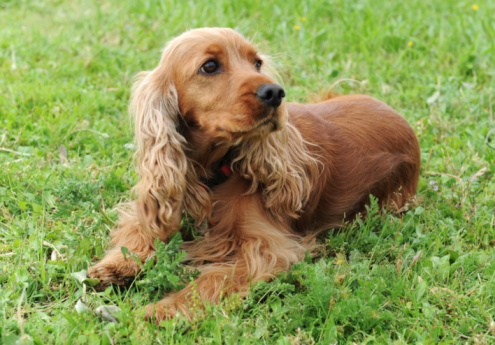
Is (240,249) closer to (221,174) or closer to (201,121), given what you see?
(221,174)

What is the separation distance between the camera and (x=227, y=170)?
3.09 meters

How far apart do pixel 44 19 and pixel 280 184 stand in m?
4.30

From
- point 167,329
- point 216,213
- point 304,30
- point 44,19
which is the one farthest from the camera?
point 44,19

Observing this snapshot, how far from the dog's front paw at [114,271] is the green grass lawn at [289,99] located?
72mm

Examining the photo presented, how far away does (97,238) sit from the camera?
3.16m

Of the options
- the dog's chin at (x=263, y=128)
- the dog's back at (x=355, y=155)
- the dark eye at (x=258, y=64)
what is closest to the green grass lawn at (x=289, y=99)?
the dog's back at (x=355, y=155)

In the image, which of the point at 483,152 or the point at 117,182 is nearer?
the point at 117,182

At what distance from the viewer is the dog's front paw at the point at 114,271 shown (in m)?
2.81

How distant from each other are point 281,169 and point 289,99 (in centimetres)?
182

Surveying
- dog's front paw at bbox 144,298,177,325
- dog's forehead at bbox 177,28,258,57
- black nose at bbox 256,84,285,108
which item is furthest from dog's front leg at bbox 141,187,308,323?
dog's forehead at bbox 177,28,258,57

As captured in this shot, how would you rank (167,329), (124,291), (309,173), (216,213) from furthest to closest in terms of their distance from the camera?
(309,173) < (216,213) < (124,291) < (167,329)

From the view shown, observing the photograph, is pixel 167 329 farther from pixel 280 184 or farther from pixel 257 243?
pixel 280 184

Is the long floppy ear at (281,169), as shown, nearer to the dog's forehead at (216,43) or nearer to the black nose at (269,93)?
the black nose at (269,93)

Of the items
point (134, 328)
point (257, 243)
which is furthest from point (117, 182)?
point (134, 328)
